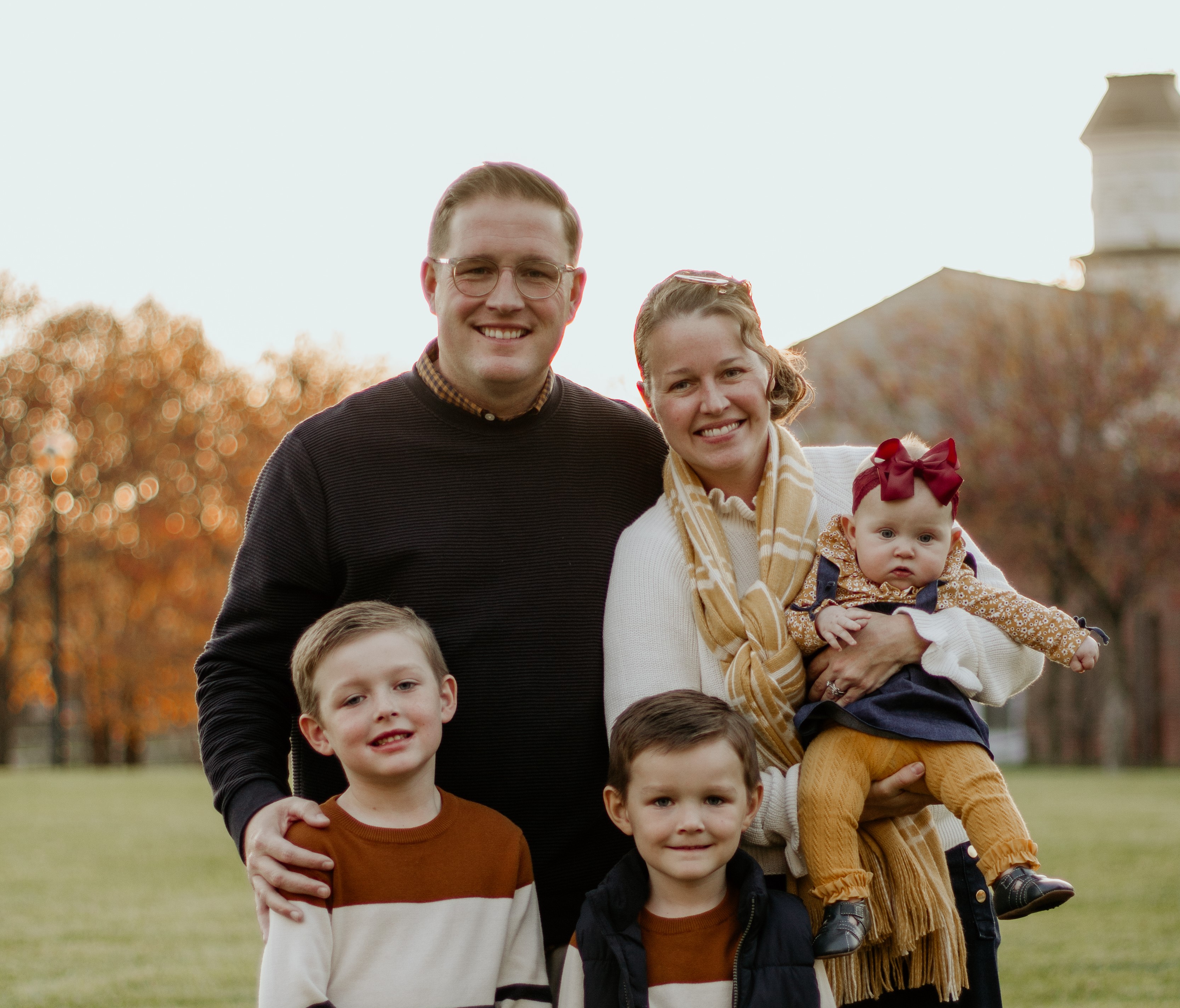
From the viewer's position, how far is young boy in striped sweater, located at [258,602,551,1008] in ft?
9.18

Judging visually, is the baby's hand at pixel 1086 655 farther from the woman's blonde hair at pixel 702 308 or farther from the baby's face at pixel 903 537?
the woman's blonde hair at pixel 702 308

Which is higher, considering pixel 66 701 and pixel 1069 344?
pixel 1069 344

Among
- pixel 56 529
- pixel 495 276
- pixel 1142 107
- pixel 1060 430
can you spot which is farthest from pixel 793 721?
pixel 1142 107

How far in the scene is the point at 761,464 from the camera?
132 inches

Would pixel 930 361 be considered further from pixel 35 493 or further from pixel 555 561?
pixel 555 561

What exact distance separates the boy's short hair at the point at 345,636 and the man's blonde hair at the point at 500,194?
936 mm

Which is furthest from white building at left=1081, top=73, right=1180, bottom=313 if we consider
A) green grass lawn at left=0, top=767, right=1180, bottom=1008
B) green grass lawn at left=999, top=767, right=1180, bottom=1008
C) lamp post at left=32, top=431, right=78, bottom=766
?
lamp post at left=32, top=431, right=78, bottom=766

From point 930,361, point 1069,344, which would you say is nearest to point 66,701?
point 930,361

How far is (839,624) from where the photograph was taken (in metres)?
3.02

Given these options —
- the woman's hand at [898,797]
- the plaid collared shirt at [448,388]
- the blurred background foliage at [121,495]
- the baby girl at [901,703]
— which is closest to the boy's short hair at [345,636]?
the plaid collared shirt at [448,388]

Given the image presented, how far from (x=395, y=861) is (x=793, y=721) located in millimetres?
956

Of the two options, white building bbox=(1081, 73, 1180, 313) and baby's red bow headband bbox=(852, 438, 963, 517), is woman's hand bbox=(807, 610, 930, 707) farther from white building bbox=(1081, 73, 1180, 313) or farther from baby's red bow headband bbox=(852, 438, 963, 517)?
white building bbox=(1081, 73, 1180, 313)

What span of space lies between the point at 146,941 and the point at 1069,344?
914 inches

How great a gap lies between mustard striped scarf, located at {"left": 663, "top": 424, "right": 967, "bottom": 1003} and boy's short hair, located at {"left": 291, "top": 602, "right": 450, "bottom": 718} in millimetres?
643
